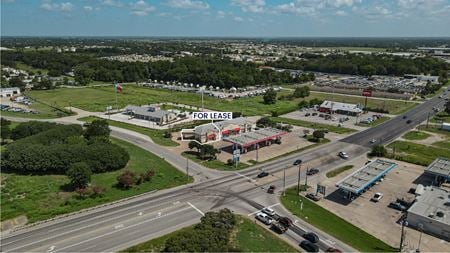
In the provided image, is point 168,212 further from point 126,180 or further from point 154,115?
point 154,115

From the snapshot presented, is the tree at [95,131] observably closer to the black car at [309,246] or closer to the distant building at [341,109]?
the black car at [309,246]

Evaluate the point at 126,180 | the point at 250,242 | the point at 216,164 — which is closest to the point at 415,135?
the point at 216,164

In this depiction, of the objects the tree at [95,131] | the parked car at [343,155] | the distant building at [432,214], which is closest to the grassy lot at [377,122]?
the parked car at [343,155]

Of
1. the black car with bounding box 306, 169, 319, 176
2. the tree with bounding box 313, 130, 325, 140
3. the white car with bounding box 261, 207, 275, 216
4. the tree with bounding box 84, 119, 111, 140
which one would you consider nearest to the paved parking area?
the tree with bounding box 313, 130, 325, 140

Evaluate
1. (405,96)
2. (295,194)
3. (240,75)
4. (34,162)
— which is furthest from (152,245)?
(240,75)

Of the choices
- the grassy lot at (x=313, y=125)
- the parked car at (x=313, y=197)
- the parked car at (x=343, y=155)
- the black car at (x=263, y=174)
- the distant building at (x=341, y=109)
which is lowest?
the parked car at (x=313, y=197)
